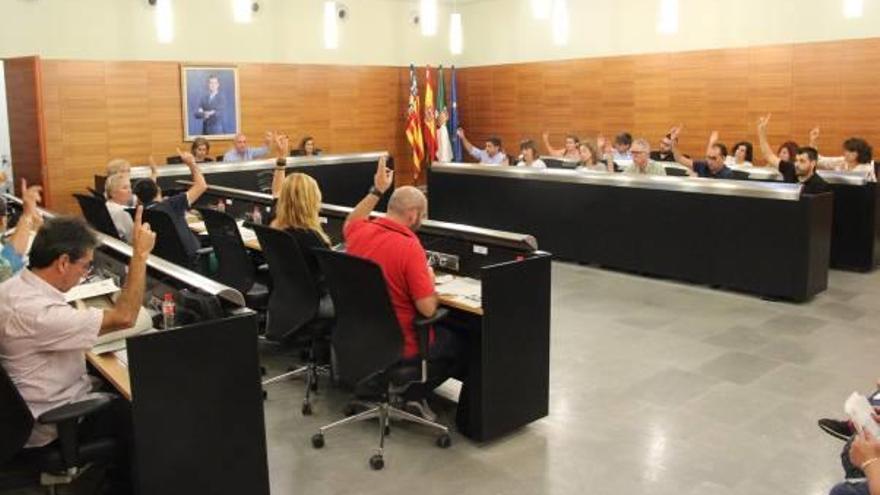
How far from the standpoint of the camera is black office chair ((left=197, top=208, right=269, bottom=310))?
4.93 meters

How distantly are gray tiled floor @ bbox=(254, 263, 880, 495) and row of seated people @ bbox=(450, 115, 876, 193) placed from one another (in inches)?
65.5

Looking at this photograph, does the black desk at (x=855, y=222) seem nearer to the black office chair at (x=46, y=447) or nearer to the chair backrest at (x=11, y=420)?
the black office chair at (x=46, y=447)

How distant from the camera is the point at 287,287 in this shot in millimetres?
4441

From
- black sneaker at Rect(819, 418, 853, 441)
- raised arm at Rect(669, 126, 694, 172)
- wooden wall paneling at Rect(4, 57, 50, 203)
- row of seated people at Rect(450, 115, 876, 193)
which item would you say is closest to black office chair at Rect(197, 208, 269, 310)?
black sneaker at Rect(819, 418, 853, 441)

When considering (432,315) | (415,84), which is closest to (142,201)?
(432,315)

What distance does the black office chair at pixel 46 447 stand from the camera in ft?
8.55

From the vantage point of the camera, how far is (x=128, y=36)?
10703mm

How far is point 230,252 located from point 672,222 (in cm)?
427

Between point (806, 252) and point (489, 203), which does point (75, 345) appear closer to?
point (806, 252)

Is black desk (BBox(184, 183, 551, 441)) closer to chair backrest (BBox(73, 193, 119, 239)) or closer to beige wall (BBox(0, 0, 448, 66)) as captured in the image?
chair backrest (BBox(73, 193, 119, 239))

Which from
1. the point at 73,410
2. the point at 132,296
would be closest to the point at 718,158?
the point at 132,296

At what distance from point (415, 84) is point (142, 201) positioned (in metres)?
8.13

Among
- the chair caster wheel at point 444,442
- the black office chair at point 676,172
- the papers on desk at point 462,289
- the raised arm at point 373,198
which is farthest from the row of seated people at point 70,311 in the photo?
the black office chair at point 676,172

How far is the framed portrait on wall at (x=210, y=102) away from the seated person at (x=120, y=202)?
224 inches
